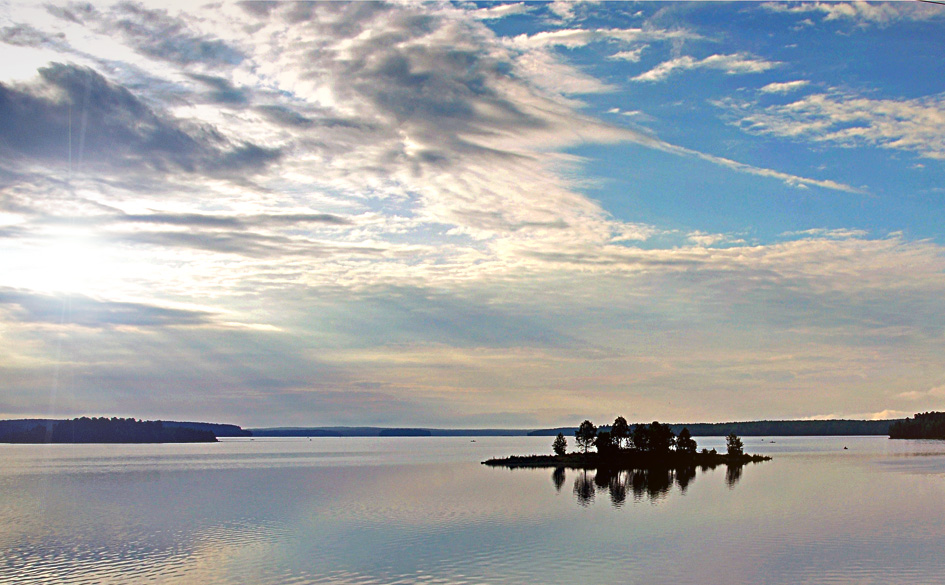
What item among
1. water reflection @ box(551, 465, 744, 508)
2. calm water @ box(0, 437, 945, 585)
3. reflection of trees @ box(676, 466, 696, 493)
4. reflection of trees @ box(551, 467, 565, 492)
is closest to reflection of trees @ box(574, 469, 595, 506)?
water reflection @ box(551, 465, 744, 508)

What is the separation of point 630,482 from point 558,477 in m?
18.2

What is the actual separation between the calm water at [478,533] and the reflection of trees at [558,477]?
3.33m

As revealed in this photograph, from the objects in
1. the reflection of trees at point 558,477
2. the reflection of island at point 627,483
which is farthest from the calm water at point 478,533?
the reflection of trees at point 558,477

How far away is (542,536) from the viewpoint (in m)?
69.2

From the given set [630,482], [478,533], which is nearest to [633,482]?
[630,482]

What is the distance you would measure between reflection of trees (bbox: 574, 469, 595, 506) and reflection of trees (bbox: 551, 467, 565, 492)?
272 cm

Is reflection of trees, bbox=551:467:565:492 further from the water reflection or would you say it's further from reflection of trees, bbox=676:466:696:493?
reflection of trees, bbox=676:466:696:493

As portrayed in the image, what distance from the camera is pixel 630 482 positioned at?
450 ft

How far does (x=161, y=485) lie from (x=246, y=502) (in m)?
41.4

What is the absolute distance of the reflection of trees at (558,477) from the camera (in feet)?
427

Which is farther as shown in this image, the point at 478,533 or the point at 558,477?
the point at 558,477

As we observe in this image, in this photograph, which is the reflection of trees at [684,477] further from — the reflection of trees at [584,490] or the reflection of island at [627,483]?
the reflection of trees at [584,490]

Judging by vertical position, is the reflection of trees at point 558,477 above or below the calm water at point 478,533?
below

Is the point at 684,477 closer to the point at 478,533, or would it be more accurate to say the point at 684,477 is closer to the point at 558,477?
the point at 558,477
